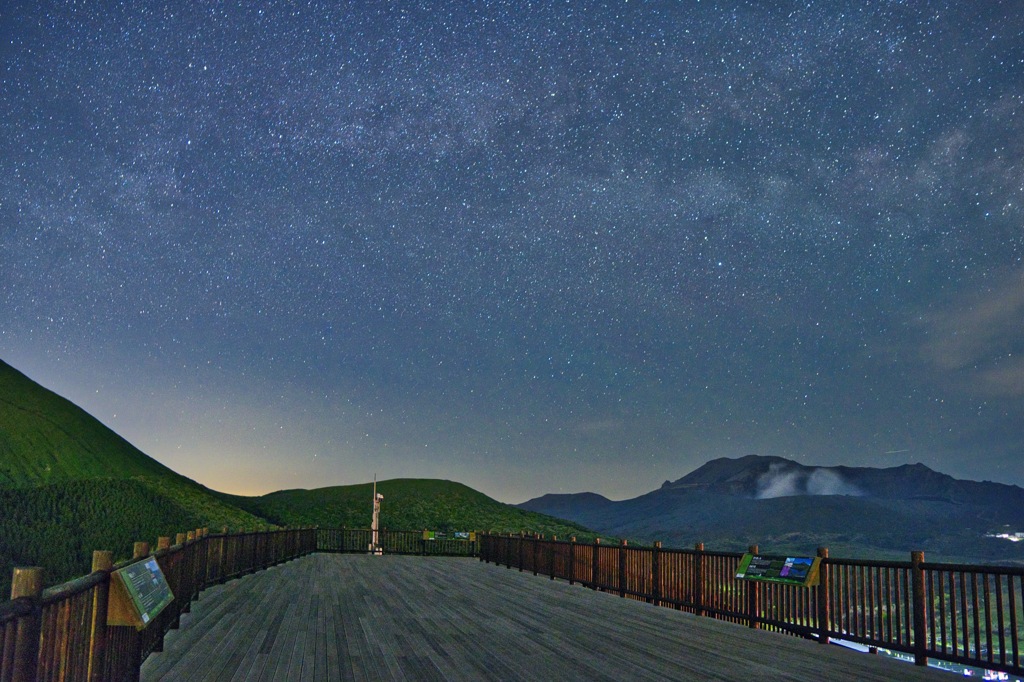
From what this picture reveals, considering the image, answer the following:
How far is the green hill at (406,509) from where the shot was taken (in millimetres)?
148500

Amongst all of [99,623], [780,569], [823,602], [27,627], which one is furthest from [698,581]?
[27,627]

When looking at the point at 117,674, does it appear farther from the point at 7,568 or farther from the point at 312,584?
the point at 7,568

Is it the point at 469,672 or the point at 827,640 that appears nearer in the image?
the point at 469,672

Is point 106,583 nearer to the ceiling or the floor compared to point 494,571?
nearer to the ceiling

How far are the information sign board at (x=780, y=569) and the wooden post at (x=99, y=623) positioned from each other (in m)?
9.14

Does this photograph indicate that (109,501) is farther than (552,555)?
Yes

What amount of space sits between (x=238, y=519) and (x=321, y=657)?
102 metres

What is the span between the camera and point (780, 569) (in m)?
12.8

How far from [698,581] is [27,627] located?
42.3 feet

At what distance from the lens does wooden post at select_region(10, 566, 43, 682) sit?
13.3 feet

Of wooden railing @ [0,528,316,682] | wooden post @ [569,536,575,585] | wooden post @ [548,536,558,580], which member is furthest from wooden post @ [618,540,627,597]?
wooden railing @ [0,528,316,682]

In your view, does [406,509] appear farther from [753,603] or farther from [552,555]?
[753,603]

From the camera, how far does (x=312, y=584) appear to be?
69.2ft

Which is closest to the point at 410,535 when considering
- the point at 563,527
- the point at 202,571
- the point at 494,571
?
the point at 494,571
